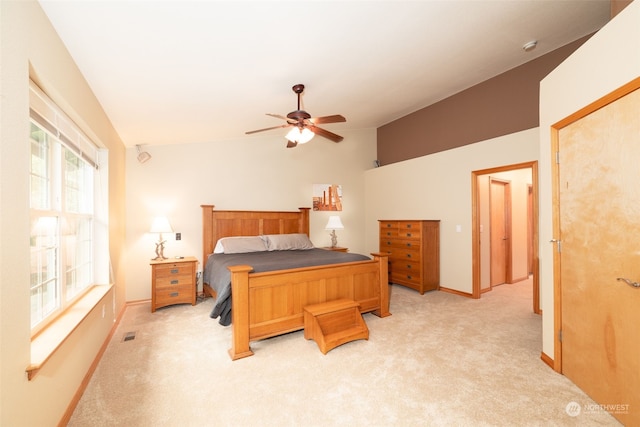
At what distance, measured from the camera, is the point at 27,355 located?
1266 millimetres

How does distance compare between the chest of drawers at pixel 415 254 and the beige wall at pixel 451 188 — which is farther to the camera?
the chest of drawers at pixel 415 254

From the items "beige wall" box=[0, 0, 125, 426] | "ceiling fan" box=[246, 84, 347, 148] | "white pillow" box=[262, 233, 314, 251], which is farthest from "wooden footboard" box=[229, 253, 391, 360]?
"white pillow" box=[262, 233, 314, 251]

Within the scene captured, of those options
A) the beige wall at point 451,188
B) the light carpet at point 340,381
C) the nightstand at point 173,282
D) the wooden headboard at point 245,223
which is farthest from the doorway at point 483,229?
the nightstand at point 173,282

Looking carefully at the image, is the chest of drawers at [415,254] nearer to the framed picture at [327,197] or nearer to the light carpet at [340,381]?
the framed picture at [327,197]

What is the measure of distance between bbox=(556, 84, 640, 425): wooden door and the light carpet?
0.67 ft

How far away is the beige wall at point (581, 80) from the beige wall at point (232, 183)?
3650mm

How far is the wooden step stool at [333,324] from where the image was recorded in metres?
2.54

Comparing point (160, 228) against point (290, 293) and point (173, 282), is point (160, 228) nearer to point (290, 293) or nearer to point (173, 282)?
point (173, 282)

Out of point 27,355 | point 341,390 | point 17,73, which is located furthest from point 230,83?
point 341,390

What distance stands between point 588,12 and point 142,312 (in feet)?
19.4

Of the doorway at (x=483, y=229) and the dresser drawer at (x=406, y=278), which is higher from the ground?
the doorway at (x=483, y=229)

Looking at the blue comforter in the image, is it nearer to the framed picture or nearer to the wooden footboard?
the wooden footboard

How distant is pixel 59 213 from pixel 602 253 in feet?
11.8

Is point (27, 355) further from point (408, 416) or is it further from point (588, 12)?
point (588, 12)
